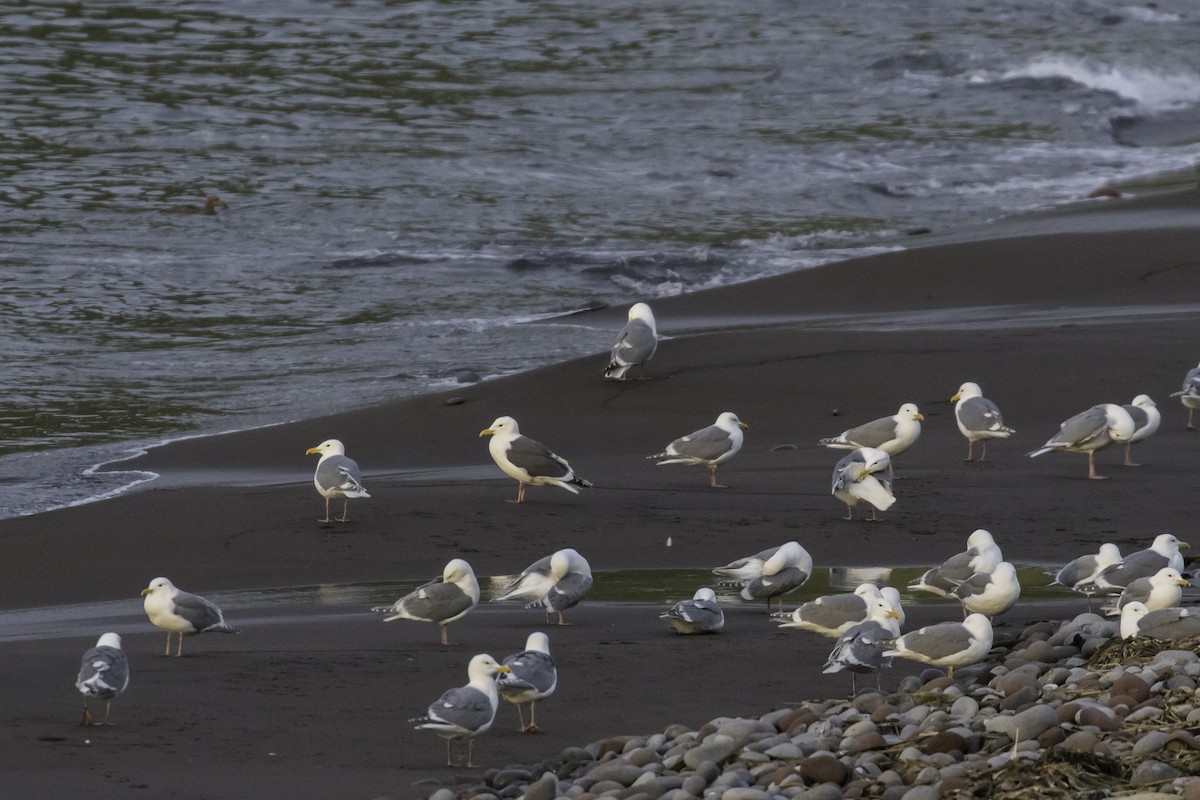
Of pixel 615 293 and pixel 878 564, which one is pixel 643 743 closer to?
pixel 878 564

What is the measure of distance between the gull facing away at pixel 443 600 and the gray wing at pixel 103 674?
1646mm

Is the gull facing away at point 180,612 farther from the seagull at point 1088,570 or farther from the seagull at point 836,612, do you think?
the seagull at point 1088,570

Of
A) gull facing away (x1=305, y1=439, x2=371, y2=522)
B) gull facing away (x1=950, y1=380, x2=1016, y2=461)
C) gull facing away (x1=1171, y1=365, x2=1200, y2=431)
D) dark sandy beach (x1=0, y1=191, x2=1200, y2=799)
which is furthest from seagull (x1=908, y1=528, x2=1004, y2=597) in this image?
gull facing away (x1=1171, y1=365, x2=1200, y2=431)

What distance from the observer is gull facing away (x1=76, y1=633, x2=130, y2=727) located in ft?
22.2

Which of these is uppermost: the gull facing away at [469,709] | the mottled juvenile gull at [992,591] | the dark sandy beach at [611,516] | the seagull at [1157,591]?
the gull facing away at [469,709]

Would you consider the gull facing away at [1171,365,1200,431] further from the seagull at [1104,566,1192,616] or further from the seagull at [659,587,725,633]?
the seagull at [659,587,725,633]

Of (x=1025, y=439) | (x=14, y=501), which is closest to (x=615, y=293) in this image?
(x=1025, y=439)

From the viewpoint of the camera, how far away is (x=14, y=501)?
11.5 m

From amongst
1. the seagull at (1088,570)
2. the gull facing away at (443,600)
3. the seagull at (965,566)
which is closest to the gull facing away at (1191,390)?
the seagull at (1088,570)

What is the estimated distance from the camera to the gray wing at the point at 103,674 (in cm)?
676

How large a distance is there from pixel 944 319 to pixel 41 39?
78.7 ft

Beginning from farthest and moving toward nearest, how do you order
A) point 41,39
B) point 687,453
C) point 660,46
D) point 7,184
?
point 660,46 < point 41,39 < point 7,184 < point 687,453

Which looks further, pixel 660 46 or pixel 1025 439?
pixel 660 46

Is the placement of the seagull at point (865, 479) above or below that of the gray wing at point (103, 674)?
below
